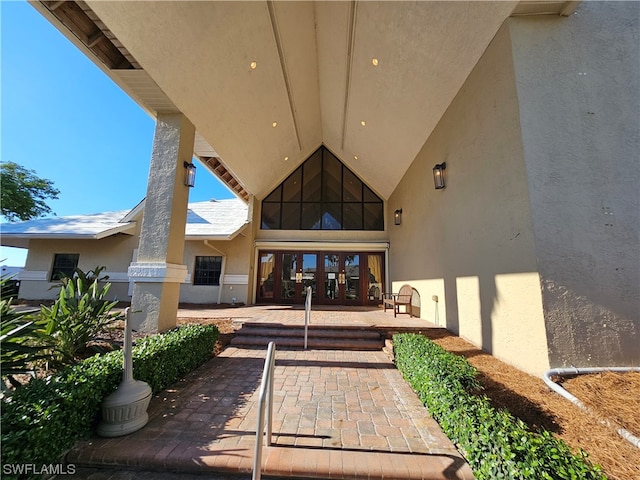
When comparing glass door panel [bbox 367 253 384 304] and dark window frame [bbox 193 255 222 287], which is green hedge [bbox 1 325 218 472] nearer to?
dark window frame [bbox 193 255 222 287]

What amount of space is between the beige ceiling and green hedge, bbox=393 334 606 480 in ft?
16.4

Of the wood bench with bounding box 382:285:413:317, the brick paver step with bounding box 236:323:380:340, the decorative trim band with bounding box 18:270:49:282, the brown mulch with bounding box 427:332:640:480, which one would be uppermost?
the decorative trim band with bounding box 18:270:49:282

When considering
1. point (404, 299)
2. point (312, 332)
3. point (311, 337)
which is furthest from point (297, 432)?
point (404, 299)

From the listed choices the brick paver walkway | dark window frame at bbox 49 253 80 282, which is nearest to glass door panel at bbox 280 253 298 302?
the brick paver walkway

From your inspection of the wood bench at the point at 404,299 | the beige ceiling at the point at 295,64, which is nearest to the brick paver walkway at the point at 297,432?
the wood bench at the point at 404,299

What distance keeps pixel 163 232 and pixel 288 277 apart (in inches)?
251

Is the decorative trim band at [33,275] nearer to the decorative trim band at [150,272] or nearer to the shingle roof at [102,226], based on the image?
the shingle roof at [102,226]

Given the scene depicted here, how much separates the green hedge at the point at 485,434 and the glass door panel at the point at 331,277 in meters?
7.58

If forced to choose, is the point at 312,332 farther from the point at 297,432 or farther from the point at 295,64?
the point at 295,64

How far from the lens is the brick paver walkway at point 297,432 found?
2.11 meters

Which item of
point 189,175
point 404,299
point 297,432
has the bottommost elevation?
point 297,432

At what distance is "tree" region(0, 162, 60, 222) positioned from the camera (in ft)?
56.6

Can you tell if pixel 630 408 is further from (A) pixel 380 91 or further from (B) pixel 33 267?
(B) pixel 33 267

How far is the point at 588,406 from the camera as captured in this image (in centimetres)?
266
